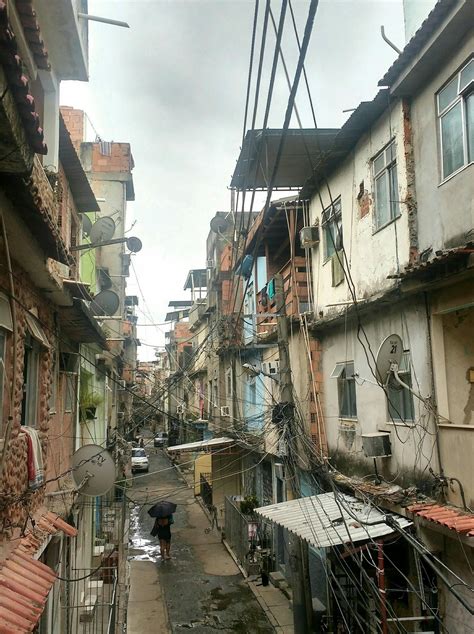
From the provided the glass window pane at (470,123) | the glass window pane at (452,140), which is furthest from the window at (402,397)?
the glass window pane at (470,123)

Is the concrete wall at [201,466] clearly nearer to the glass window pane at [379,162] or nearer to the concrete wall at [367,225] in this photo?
the concrete wall at [367,225]

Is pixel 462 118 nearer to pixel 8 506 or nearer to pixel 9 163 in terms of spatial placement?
pixel 9 163

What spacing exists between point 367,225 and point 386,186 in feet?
3.13

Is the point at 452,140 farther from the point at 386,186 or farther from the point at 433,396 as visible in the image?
the point at 433,396

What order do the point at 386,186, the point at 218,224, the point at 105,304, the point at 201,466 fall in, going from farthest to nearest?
the point at 201,466 → the point at 218,224 → the point at 105,304 → the point at 386,186

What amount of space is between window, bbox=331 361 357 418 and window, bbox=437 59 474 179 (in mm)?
5112

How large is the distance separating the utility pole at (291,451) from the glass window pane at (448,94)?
198 inches

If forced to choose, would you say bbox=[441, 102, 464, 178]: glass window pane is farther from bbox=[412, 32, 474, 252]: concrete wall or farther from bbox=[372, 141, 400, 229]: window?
bbox=[372, 141, 400, 229]: window

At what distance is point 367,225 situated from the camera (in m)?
10.5

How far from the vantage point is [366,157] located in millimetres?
10555

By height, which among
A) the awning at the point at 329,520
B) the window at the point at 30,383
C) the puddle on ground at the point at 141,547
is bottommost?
the puddle on ground at the point at 141,547

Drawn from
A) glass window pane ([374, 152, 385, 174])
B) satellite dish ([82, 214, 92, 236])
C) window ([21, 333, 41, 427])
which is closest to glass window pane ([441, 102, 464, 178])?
glass window pane ([374, 152, 385, 174])

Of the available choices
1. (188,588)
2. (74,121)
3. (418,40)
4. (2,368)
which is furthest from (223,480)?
(418,40)

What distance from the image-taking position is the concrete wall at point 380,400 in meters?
8.54
